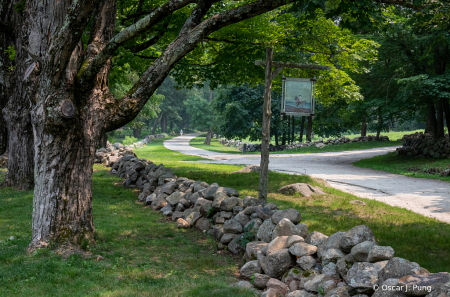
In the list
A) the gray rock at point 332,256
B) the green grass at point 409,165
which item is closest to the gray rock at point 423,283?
the gray rock at point 332,256

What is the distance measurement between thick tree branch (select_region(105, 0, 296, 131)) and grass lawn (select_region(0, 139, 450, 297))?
7.20 ft

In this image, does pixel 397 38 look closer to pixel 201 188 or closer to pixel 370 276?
pixel 201 188

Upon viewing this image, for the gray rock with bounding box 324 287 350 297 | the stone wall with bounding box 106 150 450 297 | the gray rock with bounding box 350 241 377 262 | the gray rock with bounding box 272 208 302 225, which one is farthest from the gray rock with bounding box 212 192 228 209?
the gray rock with bounding box 324 287 350 297

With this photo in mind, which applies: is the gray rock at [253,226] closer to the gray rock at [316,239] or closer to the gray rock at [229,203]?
the gray rock at [229,203]

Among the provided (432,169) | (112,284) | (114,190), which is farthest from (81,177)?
(432,169)

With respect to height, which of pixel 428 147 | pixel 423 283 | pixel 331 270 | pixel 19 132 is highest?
pixel 19 132

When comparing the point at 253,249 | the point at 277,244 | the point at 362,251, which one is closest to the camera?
the point at 362,251

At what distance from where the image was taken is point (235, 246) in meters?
6.37

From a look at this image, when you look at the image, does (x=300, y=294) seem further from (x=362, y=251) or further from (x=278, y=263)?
(x=362, y=251)

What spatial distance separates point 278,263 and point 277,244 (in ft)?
1.30

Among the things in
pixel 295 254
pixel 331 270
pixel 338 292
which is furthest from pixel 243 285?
pixel 338 292

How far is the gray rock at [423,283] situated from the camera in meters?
3.30

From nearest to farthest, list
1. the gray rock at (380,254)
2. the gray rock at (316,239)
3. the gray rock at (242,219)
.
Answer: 1. the gray rock at (380,254)
2. the gray rock at (316,239)
3. the gray rock at (242,219)

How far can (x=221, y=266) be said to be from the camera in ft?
18.8
